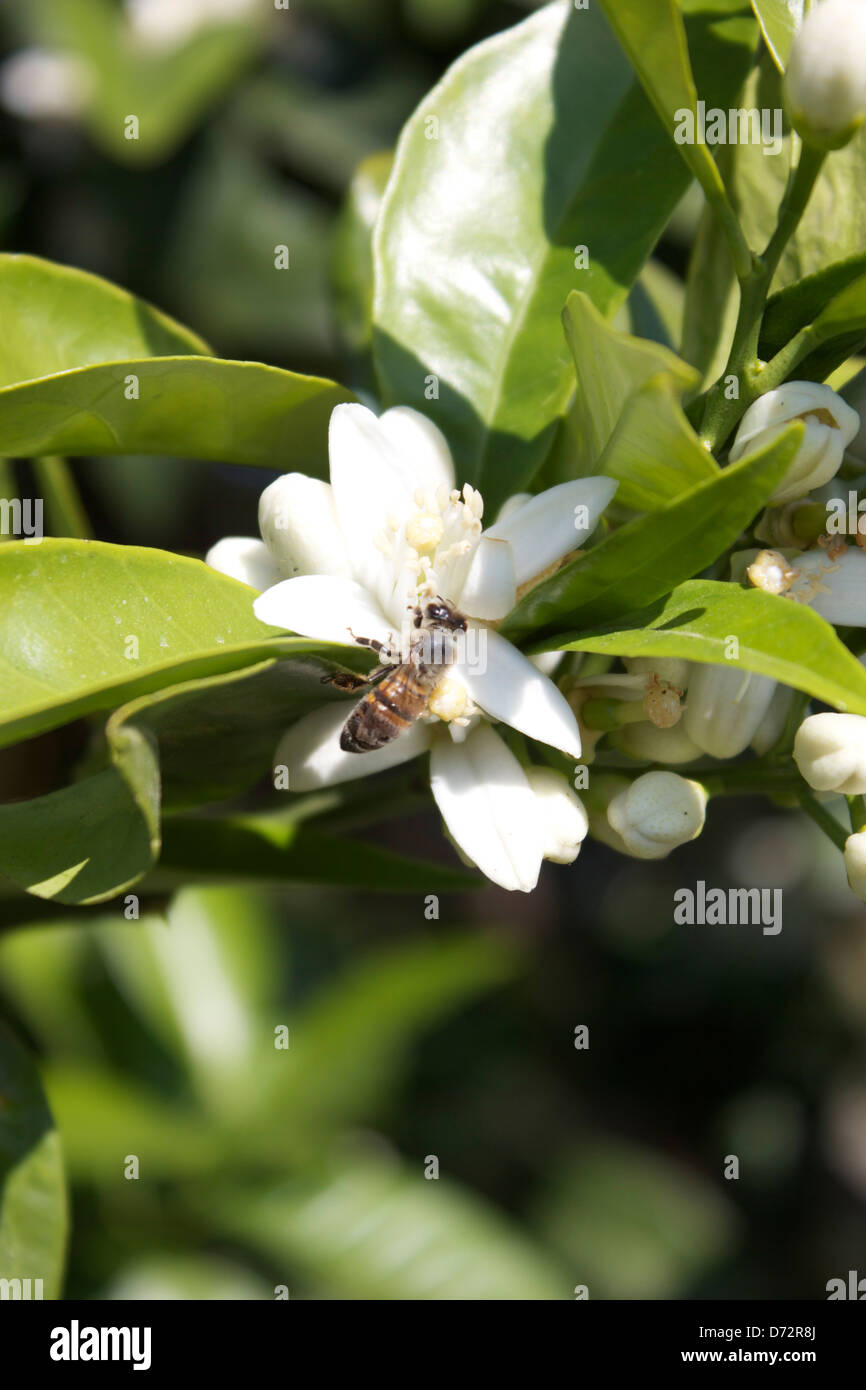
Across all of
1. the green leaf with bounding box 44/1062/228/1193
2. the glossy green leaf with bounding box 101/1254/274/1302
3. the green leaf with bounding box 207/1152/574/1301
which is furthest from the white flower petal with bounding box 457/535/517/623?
the green leaf with bounding box 207/1152/574/1301

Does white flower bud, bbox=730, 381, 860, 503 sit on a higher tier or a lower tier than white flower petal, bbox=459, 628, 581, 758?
higher

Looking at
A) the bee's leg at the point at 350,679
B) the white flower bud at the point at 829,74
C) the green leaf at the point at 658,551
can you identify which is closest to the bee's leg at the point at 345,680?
the bee's leg at the point at 350,679

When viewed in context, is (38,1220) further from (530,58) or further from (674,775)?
(530,58)

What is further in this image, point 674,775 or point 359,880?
point 359,880

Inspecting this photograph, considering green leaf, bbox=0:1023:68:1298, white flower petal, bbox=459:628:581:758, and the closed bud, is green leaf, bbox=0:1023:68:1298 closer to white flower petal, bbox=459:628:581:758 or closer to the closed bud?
white flower petal, bbox=459:628:581:758

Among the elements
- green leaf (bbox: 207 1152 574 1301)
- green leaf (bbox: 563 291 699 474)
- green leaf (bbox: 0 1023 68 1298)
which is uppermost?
green leaf (bbox: 563 291 699 474)

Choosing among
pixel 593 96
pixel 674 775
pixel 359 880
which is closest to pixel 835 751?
pixel 674 775

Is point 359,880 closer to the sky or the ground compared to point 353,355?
closer to the ground

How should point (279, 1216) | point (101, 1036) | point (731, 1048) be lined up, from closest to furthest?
point (279, 1216), point (101, 1036), point (731, 1048)
